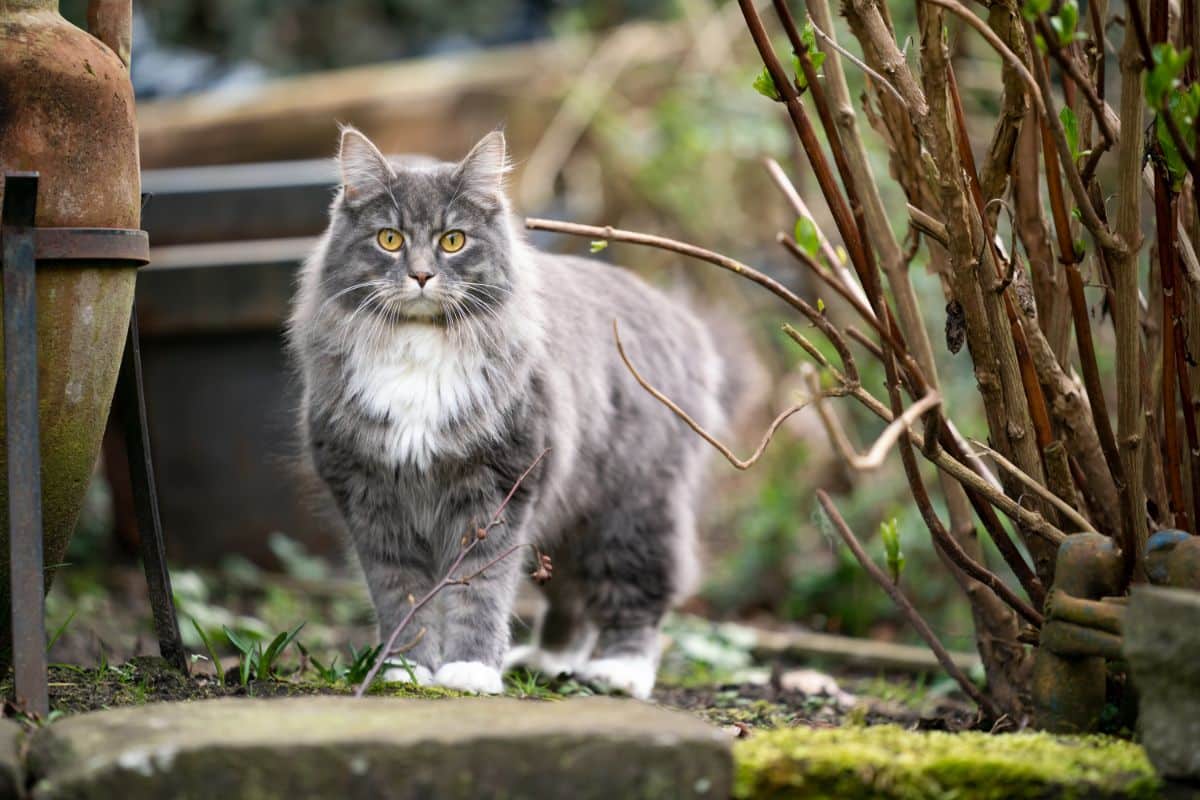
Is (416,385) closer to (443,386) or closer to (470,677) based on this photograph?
(443,386)

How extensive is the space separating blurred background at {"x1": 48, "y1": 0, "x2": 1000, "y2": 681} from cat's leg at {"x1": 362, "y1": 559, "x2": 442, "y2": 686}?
15.6 inches

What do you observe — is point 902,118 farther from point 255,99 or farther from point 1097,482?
point 255,99

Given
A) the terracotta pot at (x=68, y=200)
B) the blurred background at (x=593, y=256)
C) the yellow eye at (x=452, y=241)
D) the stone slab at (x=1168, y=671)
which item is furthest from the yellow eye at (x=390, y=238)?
the stone slab at (x=1168, y=671)

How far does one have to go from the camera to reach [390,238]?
11.2 feet

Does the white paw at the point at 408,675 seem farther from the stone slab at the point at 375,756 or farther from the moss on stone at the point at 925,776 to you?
the moss on stone at the point at 925,776

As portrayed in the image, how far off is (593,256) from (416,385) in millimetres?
3105

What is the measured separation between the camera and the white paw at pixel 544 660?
165 inches

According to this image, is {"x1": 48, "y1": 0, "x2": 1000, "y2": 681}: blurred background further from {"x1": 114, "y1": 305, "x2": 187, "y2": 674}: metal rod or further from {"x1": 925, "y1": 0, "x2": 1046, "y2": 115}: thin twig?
{"x1": 925, "y1": 0, "x2": 1046, "y2": 115}: thin twig

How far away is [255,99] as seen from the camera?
9625 mm

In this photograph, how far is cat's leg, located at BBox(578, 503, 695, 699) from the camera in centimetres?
401

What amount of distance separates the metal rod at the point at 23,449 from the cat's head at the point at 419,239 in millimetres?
1093

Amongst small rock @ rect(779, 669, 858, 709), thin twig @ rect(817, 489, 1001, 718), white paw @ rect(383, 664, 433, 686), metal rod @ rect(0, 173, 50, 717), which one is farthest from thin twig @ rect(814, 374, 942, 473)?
small rock @ rect(779, 669, 858, 709)

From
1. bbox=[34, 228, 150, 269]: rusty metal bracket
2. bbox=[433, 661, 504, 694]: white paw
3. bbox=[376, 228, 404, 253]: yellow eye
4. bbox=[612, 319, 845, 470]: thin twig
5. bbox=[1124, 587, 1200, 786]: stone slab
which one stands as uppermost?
bbox=[376, 228, 404, 253]: yellow eye

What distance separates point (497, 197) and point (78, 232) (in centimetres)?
135
